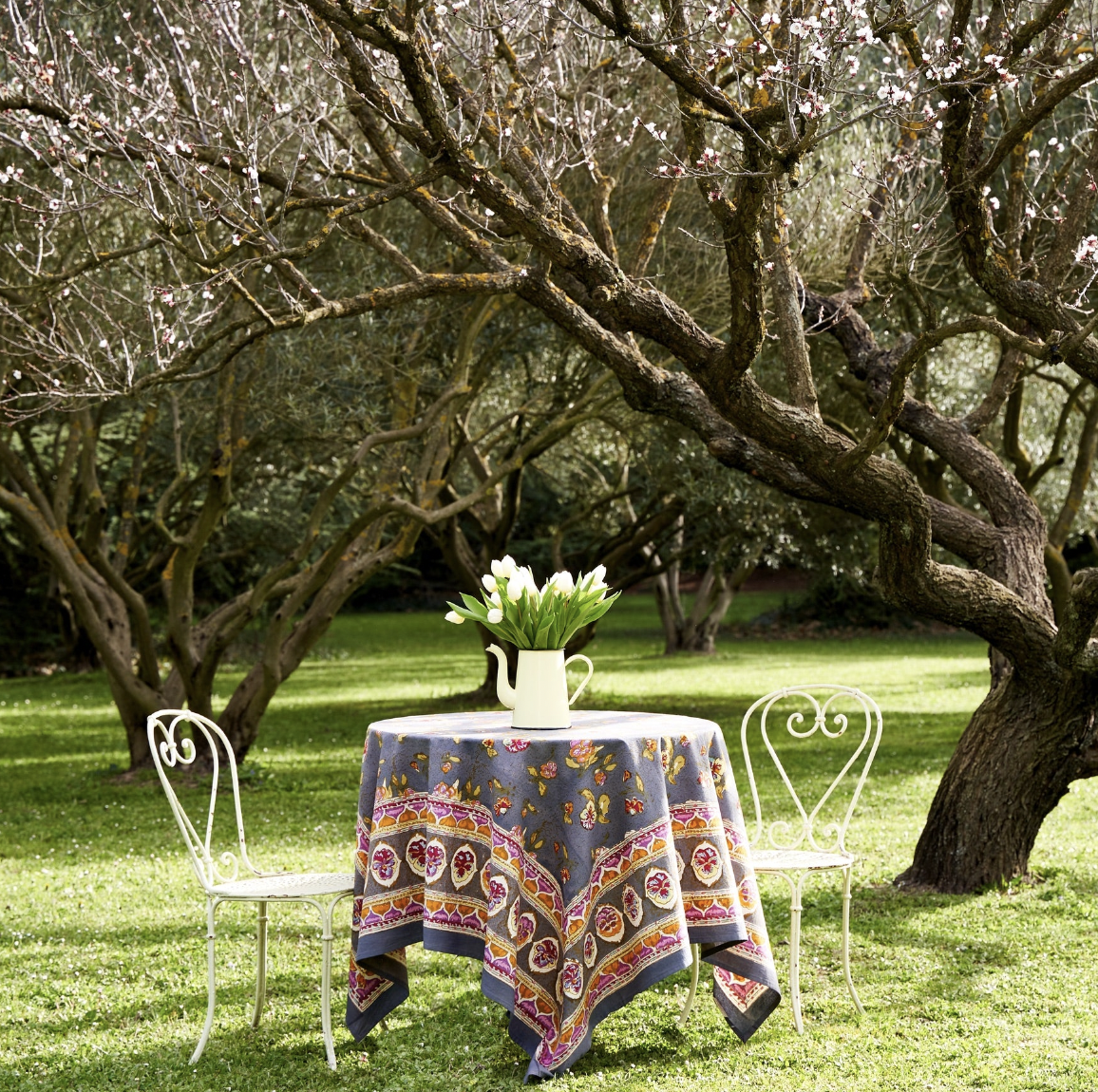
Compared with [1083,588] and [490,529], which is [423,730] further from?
[490,529]

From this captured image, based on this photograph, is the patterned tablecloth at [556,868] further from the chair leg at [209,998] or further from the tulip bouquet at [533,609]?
the chair leg at [209,998]

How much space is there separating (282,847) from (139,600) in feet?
13.4

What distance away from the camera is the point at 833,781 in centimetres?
1143

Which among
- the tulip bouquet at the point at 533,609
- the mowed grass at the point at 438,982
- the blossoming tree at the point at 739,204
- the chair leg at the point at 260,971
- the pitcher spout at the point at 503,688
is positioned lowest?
the mowed grass at the point at 438,982

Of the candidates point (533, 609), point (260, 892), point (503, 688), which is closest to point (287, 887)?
point (260, 892)

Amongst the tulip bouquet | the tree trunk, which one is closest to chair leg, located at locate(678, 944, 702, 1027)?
the tulip bouquet

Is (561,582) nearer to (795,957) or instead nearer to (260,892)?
(260,892)

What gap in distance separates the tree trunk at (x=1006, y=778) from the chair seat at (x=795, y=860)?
1.88 metres

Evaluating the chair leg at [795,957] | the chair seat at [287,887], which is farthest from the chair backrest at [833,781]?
the chair seat at [287,887]

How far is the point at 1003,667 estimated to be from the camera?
302 inches

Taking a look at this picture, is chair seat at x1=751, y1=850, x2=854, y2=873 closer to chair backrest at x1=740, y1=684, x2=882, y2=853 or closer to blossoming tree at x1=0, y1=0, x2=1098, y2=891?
chair backrest at x1=740, y1=684, x2=882, y2=853

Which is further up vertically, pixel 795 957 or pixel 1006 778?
pixel 1006 778

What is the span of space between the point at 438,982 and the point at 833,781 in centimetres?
613

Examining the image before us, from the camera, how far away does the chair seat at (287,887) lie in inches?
199
